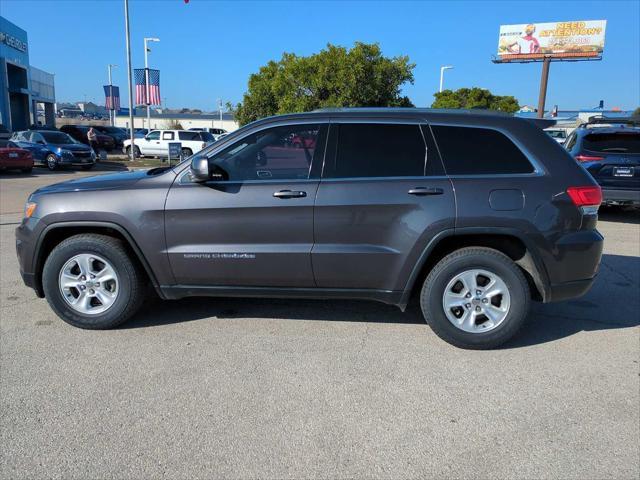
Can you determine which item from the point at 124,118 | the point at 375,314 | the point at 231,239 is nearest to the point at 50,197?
the point at 231,239

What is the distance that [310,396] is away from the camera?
10.9 ft

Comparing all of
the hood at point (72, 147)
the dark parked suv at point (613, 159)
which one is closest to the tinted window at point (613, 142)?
the dark parked suv at point (613, 159)

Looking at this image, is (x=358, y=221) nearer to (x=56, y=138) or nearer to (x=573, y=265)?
(x=573, y=265)

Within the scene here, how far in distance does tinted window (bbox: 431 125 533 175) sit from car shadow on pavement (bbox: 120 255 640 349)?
1443 millimetres

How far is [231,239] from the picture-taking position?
407 centimetres

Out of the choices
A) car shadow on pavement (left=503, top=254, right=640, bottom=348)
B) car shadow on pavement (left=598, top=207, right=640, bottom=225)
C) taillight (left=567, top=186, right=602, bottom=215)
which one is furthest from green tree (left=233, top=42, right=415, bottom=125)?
taillight (left=567, top=186, right=602, bottom=215)

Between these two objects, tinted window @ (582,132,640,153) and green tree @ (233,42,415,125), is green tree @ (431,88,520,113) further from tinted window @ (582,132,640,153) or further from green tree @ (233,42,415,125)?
tinted window @ (582,132,640,153)

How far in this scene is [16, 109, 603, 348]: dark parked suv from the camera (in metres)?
3.91

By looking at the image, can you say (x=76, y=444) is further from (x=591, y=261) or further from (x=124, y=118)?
(x=124, y=118)

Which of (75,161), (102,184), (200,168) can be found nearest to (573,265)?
(200,168)

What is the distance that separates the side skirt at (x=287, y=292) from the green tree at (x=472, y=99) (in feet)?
123

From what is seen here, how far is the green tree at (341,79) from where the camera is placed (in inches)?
839

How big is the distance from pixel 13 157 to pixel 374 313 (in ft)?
57.3

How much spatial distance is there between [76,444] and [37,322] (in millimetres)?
2102
